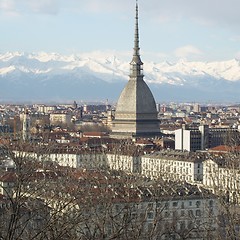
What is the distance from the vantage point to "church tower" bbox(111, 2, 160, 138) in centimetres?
7512

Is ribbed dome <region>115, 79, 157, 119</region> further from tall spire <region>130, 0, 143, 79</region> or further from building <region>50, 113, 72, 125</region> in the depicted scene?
building <region>50, 113, 72, 125</region>

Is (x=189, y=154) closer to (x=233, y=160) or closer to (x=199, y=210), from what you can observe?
(x=199, y=210)

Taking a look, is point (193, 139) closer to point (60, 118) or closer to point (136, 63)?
point (136, 63)

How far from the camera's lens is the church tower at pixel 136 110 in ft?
246

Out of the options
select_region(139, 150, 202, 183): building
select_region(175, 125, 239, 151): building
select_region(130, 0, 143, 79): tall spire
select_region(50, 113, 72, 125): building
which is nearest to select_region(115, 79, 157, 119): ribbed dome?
select_region(130, 0, 143, 79): tall spire

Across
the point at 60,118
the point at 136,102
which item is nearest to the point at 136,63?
the point at 136,102

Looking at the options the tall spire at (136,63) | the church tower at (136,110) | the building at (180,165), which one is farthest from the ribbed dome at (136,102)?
the building at (180,165)

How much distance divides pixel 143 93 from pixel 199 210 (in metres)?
47.5

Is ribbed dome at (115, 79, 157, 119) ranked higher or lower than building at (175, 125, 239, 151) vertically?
higher

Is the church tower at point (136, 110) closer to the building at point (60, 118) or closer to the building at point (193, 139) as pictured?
the building at point (193, 139)

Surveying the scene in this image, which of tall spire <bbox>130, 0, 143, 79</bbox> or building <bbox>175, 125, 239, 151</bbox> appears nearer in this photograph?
building <bbox>175, 125, 239, 151</bbox>

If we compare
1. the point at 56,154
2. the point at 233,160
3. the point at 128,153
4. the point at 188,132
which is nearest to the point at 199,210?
the point at 233,160

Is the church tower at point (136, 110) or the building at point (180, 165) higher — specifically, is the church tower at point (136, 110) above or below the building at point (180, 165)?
above

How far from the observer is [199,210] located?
30.6 metres
